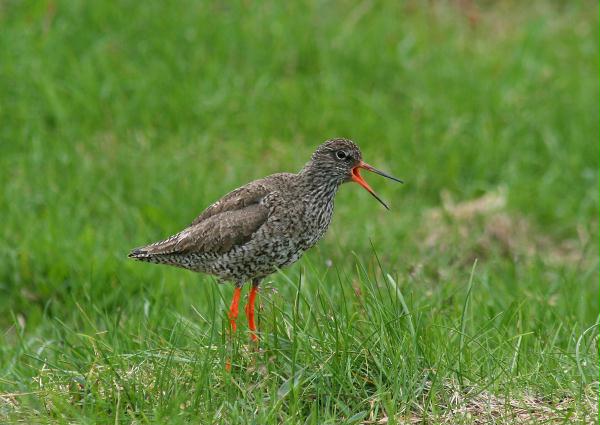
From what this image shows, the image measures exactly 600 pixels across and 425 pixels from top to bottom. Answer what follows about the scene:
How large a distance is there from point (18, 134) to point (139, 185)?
1.46 metres

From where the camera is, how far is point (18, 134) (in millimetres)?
10312

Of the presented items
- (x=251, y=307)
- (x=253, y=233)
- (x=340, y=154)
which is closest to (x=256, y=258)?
(x=253, y=233)

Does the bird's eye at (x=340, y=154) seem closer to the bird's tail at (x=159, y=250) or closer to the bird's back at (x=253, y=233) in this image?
the bird's back at (x=253, y=233)

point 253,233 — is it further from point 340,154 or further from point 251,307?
point 340,154

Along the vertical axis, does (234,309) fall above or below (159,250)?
below

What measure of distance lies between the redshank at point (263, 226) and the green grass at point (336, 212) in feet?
1.03

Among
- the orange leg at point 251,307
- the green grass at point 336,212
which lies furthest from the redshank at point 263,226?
the green grass at point 336,212

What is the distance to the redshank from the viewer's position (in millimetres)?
6176

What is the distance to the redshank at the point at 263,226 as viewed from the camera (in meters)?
6.18

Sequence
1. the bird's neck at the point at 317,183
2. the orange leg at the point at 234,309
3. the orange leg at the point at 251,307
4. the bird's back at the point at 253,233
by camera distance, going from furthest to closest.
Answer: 1. the bird's neck at the point at 317,183
2. the bird's back at the point at 253,233
3. the orange leg at the point at 251,307
4. the orange leg at the point at 234,309

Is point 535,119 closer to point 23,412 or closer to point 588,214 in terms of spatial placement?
point 588,214

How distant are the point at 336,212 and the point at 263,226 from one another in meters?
3.58

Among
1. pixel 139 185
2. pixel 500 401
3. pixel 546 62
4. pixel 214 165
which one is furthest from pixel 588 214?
pixel 500 401

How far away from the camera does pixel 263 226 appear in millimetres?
6191
